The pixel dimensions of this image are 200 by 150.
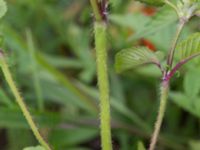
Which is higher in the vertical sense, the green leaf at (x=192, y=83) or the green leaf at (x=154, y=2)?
the green leaf at (x=154, y=2)

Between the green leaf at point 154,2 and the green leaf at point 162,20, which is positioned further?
the green leaf at point 162,20

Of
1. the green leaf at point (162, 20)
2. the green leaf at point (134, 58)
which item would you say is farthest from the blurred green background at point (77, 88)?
the green leaf at point (134, 58)

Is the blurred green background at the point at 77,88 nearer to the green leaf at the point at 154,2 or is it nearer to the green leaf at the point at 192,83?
the green leaf at the point at 192,83

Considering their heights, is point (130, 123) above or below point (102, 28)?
below

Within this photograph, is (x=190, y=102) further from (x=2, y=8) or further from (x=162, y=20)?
(x=2, y=8)

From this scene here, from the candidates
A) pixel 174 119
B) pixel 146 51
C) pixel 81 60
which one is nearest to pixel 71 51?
pixel 81 60

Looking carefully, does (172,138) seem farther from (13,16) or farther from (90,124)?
(13,16)
